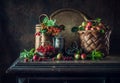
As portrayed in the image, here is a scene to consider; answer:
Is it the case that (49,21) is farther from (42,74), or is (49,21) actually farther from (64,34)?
(42,74)

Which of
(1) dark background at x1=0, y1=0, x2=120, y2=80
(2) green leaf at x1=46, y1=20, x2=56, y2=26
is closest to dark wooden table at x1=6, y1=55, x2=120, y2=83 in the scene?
(2) green leaf at x1=46, y1=20, x2=56, y2=26

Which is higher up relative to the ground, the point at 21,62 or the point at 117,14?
the point at 117,14

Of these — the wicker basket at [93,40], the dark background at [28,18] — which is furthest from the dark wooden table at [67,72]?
the dark background at [28,18]

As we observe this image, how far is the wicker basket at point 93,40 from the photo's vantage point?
2.22 meters

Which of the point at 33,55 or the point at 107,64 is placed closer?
the point at 107,64

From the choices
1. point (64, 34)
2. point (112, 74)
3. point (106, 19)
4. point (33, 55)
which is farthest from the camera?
point (106, 19)

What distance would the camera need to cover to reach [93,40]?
2.24 metres

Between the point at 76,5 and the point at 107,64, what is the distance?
838mm

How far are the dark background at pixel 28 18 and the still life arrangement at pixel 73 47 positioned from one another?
1.21ft

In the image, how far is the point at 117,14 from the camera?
8.65 ft

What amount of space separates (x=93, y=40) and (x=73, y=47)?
0.19 metres

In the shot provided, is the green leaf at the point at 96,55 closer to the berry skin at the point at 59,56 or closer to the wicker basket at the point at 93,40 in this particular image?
the wicker basket at the point at 93,40

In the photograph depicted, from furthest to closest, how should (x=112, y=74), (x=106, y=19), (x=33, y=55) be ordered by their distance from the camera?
(x=106, y=19) < (x=33, y=55) < (x=112, y=74)

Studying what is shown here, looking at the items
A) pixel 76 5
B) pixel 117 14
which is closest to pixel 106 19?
pixel 117 14
